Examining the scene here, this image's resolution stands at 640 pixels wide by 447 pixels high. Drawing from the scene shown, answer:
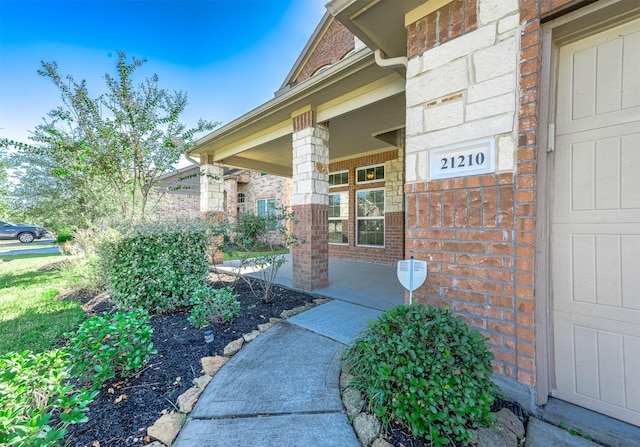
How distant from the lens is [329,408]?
1709mm

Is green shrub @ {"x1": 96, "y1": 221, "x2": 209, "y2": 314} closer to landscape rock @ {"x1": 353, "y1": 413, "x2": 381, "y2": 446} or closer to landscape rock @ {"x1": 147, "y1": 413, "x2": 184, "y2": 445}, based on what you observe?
landscape rock @ {"x1": 147, "y1": 413, "x2": 184, "y2": 445}

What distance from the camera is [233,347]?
2523mm

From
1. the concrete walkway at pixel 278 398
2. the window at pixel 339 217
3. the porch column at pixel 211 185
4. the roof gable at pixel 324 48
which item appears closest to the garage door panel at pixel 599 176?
the concrete walkway at pixel 278 398

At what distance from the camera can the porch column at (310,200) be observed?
14.4ft

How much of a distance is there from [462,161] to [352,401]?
193 centimetres

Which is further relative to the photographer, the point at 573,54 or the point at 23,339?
the point at 23,339

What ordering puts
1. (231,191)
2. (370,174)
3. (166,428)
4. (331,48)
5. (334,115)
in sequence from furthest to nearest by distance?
(231,191) → (331,48) → (370,174) → (334,115) → (166,428)

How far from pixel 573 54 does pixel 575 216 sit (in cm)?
113

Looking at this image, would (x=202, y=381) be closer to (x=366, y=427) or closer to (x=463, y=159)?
(x=366, y=427)

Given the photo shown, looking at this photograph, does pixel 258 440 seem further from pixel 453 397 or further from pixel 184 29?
pixel 184 29

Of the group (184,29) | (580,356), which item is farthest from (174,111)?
(580,356)

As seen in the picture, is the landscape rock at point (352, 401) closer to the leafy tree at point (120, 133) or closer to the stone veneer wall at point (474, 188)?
the stone veneer wall at point (474, 188)

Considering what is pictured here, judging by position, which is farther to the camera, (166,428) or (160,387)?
(160,387)

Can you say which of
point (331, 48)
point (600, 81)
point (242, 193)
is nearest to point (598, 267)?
point (600, 81)
